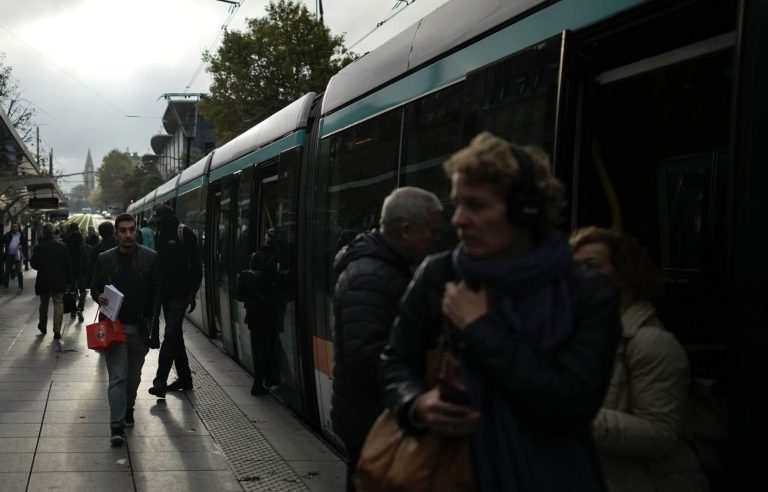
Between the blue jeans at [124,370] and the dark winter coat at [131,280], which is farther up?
the dark winter coat at [131,280]

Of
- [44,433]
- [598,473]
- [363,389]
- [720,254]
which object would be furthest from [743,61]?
[44,433]

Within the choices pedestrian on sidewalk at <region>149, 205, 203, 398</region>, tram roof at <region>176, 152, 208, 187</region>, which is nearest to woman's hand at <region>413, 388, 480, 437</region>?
pedestrian on sidewalk at <region>149, 205, 203, 398</region>

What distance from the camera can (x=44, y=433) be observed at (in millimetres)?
6754

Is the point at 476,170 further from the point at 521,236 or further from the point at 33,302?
the point at 33,302

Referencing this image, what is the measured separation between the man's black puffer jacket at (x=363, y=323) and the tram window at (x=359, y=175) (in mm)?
1999

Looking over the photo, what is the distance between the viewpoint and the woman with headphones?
190cm

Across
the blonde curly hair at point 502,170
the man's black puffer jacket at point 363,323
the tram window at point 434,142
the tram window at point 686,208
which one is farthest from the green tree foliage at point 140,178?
the blonde curly hair at point 502,170

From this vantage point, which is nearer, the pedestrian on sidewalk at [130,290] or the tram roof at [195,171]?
the pedestrian on sidewalk at [130,290]

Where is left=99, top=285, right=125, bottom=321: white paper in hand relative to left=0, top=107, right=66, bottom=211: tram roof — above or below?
below

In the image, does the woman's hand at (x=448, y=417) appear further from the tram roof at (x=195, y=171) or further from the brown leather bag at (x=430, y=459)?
the tram roof at (x=195, y=171)

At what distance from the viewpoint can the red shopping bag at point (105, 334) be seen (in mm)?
6609

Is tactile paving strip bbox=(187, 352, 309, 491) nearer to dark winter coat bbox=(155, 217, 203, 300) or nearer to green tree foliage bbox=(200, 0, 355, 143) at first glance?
dark winter coat bbox=(155, 217, 203, 300)

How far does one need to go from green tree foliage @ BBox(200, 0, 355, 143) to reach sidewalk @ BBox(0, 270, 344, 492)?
82.1 ft

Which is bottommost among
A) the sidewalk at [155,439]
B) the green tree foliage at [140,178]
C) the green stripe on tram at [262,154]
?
the sidewalk at [155,439]
